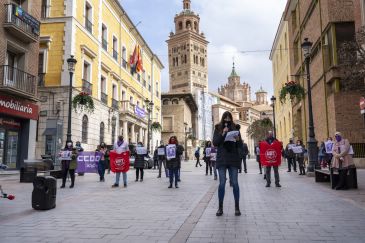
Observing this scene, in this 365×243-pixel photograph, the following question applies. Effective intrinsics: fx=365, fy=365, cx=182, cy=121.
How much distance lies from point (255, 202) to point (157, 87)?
45110 mm

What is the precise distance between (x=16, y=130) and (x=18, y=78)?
2.81m

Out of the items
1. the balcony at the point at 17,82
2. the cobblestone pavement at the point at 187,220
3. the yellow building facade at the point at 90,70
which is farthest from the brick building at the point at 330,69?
the balcony at the point at 17,82

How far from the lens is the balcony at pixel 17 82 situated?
17.4m

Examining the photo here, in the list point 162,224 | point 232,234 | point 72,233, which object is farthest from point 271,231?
point 72,233

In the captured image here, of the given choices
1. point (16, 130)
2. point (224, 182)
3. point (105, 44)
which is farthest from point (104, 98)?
point (224, 182)

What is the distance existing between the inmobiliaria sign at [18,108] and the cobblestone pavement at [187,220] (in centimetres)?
961

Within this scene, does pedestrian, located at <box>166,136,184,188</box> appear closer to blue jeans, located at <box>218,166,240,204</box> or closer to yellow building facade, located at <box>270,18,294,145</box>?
blue jeans, located at <box>218,166,240,204</box>

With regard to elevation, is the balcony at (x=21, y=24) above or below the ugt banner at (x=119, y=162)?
above

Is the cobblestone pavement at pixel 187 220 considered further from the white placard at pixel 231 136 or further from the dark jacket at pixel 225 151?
the white placard at pixel 231 136

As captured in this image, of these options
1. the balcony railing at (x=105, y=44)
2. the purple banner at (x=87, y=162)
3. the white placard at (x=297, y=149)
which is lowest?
the purple banner at (x=87, y=162)

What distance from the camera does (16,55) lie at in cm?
1964

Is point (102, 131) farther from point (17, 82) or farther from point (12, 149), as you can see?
point (17, 82)

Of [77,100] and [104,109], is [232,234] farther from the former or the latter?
[104,109]

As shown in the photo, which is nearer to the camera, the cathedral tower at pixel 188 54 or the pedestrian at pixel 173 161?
the pedestrian at pixel 173 161
